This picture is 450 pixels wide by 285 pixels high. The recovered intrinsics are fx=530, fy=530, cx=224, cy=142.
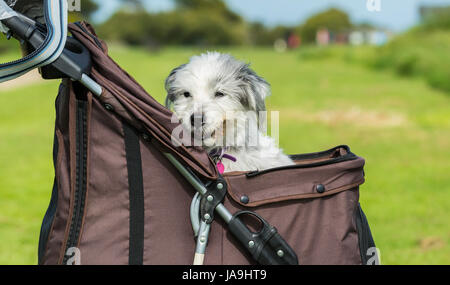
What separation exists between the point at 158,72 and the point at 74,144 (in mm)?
18398

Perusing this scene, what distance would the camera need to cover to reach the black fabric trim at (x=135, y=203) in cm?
207

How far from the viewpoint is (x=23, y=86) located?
18.6m

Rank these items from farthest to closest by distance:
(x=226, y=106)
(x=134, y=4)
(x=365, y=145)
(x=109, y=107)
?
(x=134, y=4) → (x=365, y=145) → (x=226, y=106) → (x=109, y=107)

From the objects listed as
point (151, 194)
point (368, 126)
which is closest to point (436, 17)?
point (368, 126)

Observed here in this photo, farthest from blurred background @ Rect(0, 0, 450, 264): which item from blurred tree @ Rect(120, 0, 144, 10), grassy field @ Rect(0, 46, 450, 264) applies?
blurred tree @ Rect(120, 0, 144, 10)

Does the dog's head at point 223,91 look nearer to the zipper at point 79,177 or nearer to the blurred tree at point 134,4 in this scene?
the zipper at point 79,177

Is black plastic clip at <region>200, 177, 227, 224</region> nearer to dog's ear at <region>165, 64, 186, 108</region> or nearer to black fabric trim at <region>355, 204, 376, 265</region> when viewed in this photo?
black fabric trim at <region>355, 204, 376, 265</region>

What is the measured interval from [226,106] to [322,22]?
45.2m

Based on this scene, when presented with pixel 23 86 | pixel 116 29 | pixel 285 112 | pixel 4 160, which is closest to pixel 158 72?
pixel 23 86

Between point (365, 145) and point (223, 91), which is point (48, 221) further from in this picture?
point (365, 145)

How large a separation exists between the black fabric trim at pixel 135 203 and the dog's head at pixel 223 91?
0.58 metres

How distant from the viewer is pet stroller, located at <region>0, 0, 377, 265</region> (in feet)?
6.70

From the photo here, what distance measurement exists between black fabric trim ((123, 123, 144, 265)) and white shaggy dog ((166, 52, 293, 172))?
1.54ft

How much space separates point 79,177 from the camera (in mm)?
2070
